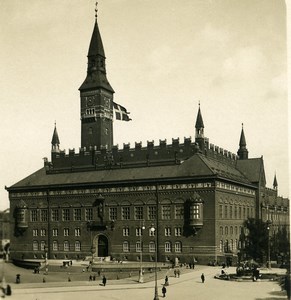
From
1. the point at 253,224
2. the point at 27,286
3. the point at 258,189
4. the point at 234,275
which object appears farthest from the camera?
the point at 258,189

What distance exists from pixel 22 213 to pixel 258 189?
30.5m

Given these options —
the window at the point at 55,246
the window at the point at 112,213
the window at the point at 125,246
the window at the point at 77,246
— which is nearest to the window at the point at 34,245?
the window at the point at 55,246

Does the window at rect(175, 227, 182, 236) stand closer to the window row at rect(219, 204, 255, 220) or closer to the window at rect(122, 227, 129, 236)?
the window row at rect(219, 204, 255, 220)

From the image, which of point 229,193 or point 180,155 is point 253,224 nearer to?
point 229,193

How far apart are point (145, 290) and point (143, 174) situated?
26.0 metres

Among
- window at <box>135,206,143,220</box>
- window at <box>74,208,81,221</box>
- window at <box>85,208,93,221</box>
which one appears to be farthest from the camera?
window at <box>74,208,81,221</box>

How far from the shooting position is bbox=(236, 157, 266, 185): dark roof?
69.0 meters

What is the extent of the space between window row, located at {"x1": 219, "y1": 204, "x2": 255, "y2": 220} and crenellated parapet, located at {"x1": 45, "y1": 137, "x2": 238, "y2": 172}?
6904 mm

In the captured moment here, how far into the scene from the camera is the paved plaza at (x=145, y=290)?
3256cm

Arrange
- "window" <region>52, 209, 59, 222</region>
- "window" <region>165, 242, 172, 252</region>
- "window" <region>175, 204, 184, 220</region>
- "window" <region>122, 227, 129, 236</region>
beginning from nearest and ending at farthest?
1. "window" <region>175, 204, 184, 220</region>
2. "window" <region>165, 242, 172, 252</region>
3. "window" <region>122, 227, 129, 236</region>
4. "window" <region>52, 209, 59, 222</region>

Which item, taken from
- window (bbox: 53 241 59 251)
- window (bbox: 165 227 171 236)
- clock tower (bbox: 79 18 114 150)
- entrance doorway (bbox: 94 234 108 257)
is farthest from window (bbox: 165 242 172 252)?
clock tower (bbox: 79 18 114 150)

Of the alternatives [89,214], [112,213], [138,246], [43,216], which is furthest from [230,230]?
[43,216]

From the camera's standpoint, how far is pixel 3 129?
29906mm

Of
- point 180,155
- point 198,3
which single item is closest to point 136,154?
point 180,155
